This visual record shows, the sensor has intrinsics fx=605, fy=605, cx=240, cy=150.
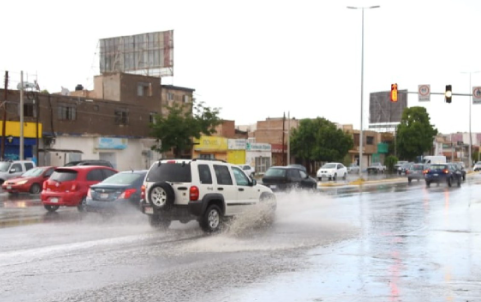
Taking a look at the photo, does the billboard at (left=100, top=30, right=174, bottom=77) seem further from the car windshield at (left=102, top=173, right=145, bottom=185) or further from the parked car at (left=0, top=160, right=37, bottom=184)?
the car windshield at (left=102, top=173, right=145, bottom=185)

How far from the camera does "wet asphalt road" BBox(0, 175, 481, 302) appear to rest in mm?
8062

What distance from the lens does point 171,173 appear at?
14461 mm

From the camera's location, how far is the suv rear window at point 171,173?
14309mm

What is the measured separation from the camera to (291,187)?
27.8 meters

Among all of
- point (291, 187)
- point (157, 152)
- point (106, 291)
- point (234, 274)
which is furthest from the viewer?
point (157, 152)

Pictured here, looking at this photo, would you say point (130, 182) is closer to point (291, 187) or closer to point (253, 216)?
point (253, 216)

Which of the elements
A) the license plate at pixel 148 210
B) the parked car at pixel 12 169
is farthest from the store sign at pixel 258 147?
the license plate at pixel 148 210

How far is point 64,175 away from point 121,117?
35326 mm

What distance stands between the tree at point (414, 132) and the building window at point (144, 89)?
52820mm

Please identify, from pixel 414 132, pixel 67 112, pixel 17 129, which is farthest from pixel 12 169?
pixel 414 132

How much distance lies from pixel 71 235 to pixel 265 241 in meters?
4.59

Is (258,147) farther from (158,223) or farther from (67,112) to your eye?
(158,223)

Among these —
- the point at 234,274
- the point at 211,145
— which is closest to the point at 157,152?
the point at 211,145

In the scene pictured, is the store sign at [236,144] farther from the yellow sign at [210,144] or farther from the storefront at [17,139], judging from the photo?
the storefront at [17,139]
